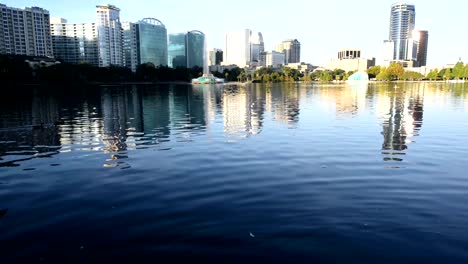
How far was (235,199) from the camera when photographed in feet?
39.7

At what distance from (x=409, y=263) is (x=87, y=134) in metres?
24.5

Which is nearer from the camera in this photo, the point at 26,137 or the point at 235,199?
the point at 235,199

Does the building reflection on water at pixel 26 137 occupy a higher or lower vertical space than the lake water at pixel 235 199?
higher

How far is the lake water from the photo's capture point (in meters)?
8.62

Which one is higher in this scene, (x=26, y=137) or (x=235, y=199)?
(x=26, y=137)

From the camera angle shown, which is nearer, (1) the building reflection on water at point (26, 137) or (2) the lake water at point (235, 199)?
(2) the lake water at point (235, 199)

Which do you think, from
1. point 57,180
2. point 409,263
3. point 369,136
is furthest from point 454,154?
point 57,180

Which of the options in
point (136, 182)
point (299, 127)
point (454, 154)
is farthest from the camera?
point (299, 127)

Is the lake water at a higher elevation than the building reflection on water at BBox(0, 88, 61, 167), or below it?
below

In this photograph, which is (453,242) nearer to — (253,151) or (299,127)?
(253,151)

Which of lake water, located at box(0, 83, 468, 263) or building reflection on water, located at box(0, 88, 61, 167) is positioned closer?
lake water, located at box(0, 83, 468, 263)

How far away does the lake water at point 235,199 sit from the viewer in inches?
340

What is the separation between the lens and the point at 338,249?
28.1 feet

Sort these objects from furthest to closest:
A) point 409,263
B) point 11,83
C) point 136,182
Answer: point 11,83
point 136,182
point 409,263
